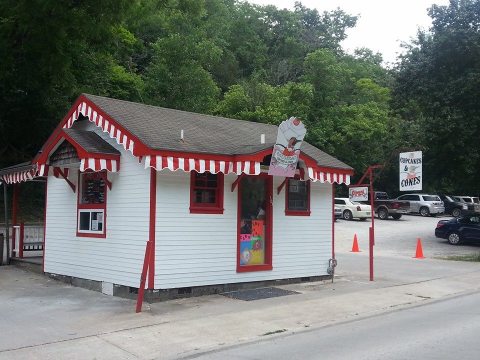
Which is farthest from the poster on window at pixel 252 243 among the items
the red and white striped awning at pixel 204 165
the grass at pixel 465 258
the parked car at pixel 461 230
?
the parked car at pixel 461 230

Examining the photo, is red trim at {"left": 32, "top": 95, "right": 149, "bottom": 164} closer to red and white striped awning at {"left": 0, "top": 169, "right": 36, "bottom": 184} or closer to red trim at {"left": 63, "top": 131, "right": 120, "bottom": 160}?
red trim at {"left": 63, "top": 131, "right": 120, "bottom": 160}

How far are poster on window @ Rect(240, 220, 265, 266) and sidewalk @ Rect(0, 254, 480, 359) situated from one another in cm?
113

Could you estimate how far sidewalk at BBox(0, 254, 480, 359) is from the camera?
25.7 ft

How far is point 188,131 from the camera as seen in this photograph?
13.0 metres

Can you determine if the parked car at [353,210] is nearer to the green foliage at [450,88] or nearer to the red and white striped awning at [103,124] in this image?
the green foliage at [450,88]

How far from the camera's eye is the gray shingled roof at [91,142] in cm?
1169

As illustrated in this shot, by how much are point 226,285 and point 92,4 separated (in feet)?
34.8

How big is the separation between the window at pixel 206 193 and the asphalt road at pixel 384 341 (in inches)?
159

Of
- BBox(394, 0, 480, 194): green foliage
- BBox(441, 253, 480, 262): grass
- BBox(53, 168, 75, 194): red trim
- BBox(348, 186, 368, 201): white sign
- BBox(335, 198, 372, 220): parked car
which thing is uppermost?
BBox(394, 0, 480, 194): green foliage

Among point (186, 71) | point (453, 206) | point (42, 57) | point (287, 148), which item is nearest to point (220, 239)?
point (287, 148)

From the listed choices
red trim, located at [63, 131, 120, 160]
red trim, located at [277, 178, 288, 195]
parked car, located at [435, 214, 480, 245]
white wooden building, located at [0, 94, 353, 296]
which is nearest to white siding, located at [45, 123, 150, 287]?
white wooden building, located at [0, 94, 353, 296]

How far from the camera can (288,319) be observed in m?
9.82

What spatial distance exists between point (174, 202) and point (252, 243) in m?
2.50

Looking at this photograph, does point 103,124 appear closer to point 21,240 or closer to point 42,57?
point 21,240
